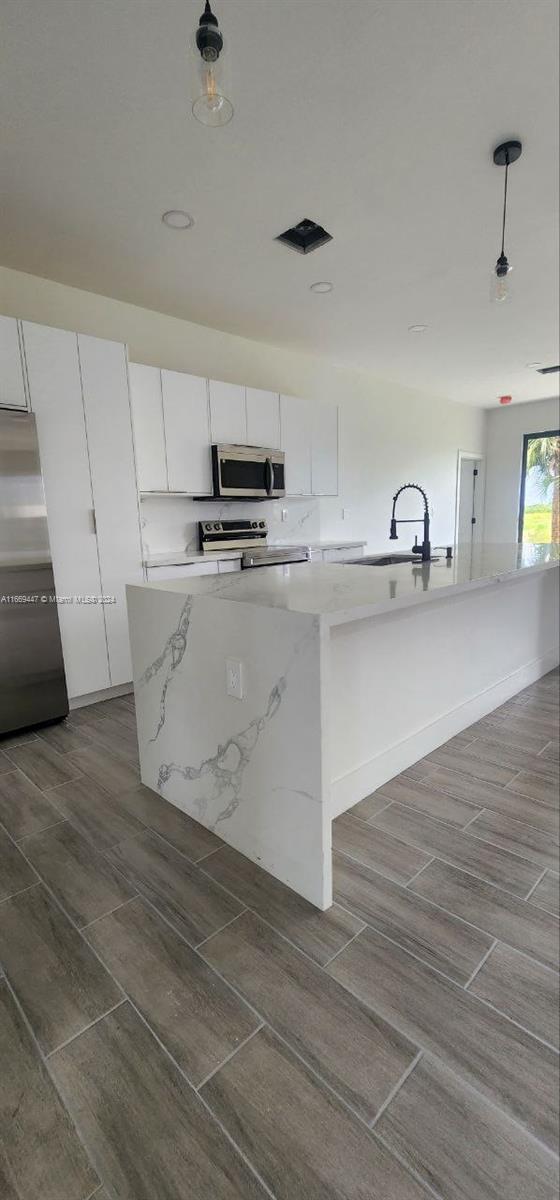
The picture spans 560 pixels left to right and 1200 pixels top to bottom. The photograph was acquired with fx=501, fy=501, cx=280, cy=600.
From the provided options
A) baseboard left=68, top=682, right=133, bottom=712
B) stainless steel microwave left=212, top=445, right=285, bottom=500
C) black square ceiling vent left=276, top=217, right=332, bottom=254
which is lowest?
baseboard left=68, top=682, right=133, bottom=712

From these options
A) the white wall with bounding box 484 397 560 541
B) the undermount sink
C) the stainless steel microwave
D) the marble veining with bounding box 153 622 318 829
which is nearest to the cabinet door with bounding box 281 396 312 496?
the stainless steel microwave

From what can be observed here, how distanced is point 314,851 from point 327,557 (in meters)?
3.40

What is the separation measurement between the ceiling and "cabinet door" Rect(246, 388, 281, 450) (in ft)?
2.25

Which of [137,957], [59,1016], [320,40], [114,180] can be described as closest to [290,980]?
[137,957]

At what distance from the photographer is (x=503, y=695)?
308cm

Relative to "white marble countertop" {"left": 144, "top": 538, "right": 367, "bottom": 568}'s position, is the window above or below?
above

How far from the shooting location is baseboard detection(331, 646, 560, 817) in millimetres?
1988

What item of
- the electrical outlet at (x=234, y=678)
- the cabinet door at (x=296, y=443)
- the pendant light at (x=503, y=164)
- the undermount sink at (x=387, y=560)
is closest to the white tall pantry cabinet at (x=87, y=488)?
the undermount sink at (x=387, y=560)

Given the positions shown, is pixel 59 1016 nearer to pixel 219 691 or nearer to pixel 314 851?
pixel 314 851

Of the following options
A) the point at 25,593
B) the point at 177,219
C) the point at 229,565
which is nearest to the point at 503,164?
the point at 177,219

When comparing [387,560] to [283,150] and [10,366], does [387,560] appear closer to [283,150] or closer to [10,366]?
[283,150]

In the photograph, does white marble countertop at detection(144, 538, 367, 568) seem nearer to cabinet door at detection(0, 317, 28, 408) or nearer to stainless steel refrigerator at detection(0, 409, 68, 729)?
stainless steel refrigerator at detection(0, 409, 68, 729)

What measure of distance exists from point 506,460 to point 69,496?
7.06 m

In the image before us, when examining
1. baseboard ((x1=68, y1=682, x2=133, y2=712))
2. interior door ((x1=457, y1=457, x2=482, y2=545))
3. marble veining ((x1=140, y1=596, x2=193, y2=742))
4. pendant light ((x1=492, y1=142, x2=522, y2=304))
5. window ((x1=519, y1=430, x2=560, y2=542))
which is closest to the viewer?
marble veining ((x1=140, y1=596, x2=193, y2=742))
